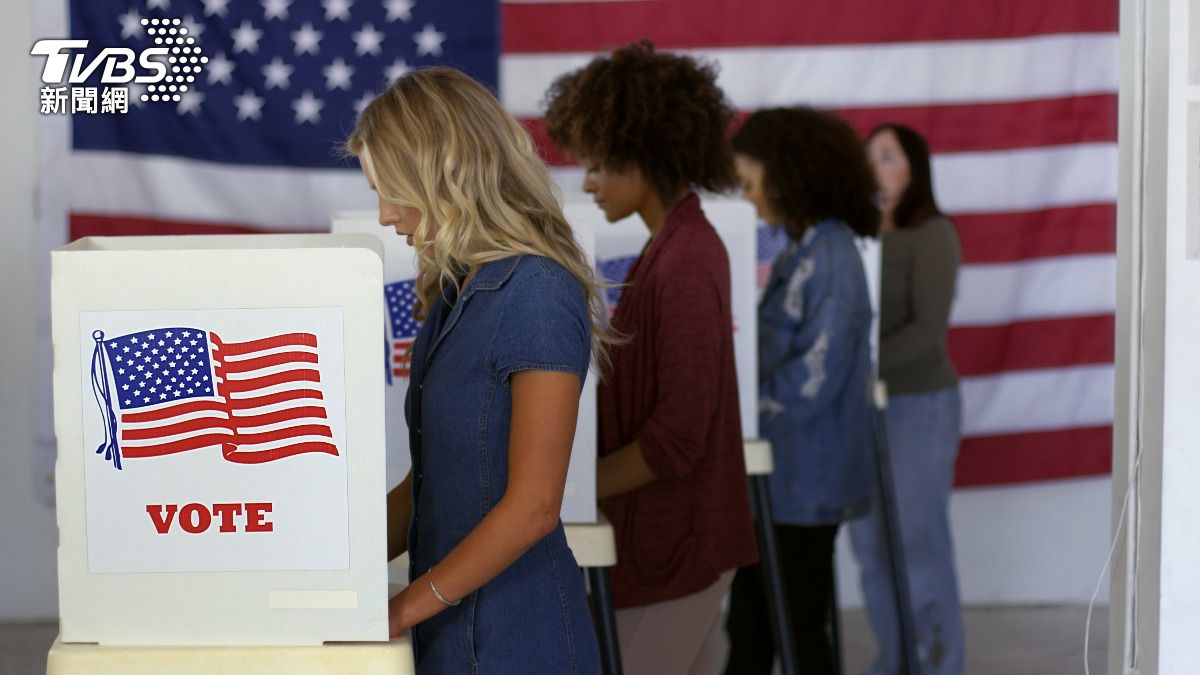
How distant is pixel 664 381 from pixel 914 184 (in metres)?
1.78

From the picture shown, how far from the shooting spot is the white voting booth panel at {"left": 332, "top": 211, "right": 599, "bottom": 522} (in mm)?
1892

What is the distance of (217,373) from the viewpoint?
4.10 feet

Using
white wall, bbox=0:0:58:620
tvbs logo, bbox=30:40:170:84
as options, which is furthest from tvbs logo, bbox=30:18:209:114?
white wall, bbox=0:0:58:620

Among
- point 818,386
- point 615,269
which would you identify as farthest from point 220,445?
point 818,386

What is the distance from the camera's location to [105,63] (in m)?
3.74

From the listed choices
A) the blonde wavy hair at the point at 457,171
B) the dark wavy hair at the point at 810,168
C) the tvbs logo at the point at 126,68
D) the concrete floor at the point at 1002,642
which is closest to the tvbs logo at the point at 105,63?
the tvbs logo at the point at 126,68

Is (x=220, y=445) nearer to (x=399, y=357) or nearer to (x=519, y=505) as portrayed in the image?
(x=519, y=505)

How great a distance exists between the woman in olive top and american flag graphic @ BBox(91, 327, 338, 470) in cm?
235

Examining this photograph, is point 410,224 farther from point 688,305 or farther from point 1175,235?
point 1175,235

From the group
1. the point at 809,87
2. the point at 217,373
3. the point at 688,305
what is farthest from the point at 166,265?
the point at 809,87

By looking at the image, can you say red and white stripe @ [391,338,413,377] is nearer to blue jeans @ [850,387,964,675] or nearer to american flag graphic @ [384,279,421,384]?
american flag graphic @ [384,279,421,384]

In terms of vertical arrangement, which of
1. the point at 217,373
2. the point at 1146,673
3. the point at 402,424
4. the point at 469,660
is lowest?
the point at 1146,673

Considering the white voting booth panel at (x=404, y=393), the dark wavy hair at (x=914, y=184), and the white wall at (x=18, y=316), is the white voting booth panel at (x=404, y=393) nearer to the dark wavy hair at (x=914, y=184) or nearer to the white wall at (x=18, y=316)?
the dark wavy hair at (x=914, y=184)

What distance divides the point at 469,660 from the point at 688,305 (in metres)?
0.77
